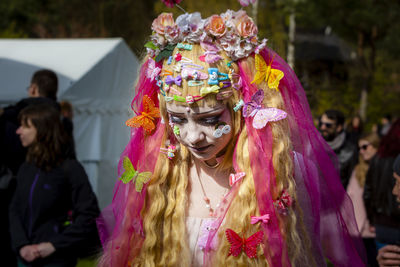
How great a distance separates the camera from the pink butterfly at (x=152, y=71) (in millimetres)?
2035

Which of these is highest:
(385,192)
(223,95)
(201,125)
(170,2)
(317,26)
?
(317,26)

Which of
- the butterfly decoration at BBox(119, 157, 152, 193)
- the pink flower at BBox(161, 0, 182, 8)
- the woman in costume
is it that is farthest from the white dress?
the pink flower at BBox(161, 0, 182, 8)

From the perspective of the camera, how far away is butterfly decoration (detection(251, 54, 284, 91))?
1.93m

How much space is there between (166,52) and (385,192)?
108 inches

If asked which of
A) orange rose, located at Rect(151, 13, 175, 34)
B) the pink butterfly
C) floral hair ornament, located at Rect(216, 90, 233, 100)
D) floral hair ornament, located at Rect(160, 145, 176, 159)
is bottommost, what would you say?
floral hair ornament, located at Rect(160, 145, 176, 159)

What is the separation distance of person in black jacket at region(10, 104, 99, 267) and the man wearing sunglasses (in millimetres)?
2852

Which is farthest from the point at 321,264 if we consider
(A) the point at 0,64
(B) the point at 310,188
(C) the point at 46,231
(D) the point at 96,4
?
(D) the point at 96,4

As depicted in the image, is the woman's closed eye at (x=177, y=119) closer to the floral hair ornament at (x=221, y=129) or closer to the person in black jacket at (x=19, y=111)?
the floral hair ornament at (x=221, y=129)

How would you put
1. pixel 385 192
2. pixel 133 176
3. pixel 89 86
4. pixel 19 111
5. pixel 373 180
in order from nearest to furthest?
1. pixel 133 176
2. pixel 385 192
3. pixel 373 180
4. pixel 19 111
5. pixel 89 86

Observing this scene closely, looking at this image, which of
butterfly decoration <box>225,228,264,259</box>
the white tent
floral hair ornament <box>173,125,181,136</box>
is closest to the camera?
butterfly decoration <box>225,228,264,259</box>

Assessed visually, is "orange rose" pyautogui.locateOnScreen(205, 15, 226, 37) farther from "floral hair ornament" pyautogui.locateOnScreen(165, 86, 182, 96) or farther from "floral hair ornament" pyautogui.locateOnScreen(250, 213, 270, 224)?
"floral hair ornament" pyautogui.locateOnScreen(250, 213, 270, 224)

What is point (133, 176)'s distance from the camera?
2117 millimetres

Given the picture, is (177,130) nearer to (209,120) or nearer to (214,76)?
(209,120)

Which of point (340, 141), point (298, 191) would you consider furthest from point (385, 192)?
point (298, 191)
